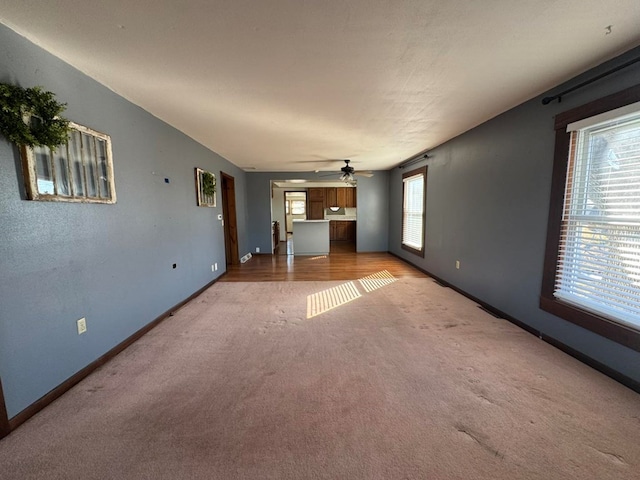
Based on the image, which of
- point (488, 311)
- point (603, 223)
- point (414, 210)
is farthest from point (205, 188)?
point (603, 223)

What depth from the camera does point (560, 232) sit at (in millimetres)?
2268

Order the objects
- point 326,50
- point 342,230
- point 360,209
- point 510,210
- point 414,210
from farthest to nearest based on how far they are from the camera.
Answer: point 342,230 < point 360,209 < point 414,210 < point 510,210 < point 326,50

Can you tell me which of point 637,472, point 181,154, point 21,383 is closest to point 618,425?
point 637,472

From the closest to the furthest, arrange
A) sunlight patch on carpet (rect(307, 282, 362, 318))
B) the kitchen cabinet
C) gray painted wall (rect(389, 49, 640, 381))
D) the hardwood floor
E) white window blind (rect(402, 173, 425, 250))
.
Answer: gray painted wall (rect(389, 49, 640, 381)) < sunlight patch on carpet (rect(307, 282, 362, 318)) < the hardwood floor < white window blind (rect(402, 173, 425, 250)) < the kitchen cabinet

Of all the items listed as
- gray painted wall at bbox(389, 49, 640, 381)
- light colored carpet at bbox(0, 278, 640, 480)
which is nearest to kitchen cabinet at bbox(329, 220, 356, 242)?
gray painted wall at bbox(389, 49, 640, 381)

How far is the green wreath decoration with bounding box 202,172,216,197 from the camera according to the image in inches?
158

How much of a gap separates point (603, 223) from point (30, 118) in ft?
13.2

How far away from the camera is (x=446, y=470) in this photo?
1.22 metres

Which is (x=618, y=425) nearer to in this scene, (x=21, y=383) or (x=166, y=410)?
(x=166, y=410)

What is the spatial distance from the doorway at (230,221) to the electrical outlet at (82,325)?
3.69 metres

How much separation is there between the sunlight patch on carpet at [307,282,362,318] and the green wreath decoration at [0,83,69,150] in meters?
2.65

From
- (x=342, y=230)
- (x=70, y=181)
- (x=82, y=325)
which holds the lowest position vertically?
(x=82, y=325)

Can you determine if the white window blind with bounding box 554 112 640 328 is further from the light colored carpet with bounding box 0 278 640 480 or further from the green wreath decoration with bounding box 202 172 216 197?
the green wreath decoration with bounding box 202 172 216 197

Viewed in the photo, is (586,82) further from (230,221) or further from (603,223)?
(230,221)
